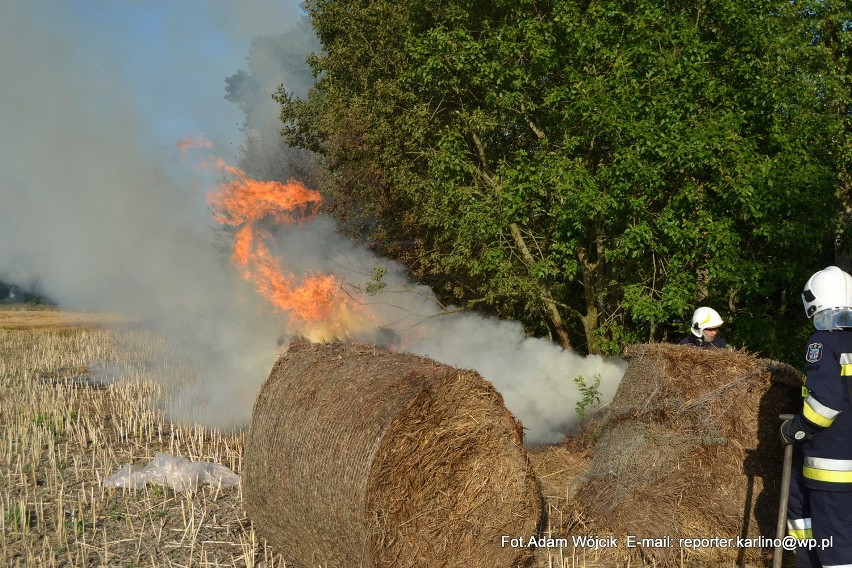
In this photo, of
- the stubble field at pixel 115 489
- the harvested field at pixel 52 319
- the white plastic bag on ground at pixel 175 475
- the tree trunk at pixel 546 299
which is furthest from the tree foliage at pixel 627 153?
the harvested field at pixel 52 319

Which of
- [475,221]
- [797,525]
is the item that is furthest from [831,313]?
[475,221]

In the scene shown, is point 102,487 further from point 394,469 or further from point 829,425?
point 829,425

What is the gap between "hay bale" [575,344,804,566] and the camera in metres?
6.45

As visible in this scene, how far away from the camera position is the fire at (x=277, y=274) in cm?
1313

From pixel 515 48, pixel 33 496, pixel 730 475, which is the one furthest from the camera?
pixel 515 48

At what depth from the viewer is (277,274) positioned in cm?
1329

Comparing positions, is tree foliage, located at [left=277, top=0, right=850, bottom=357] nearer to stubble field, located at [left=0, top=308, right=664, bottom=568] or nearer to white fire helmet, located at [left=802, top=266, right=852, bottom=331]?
stubble field, located at [left=0, top=308, right=664, bottom=568]

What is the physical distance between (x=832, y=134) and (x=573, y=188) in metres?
3.78

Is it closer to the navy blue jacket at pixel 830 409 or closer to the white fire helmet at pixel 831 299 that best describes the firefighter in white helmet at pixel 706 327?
the white fire helmet at pixel 831 299

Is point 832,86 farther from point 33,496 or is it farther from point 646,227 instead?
point 33,496

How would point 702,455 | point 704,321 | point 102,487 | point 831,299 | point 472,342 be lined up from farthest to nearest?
point 472,342 < point 704,321 < point 102,487 < point 702,455 < point 831,299

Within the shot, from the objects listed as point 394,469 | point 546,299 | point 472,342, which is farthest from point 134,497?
point 546,299

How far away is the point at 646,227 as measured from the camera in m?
10.0

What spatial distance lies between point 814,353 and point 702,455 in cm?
193
